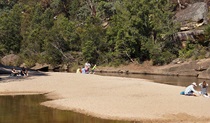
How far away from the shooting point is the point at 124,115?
16.9 metres

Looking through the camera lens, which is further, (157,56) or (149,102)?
(157,56)

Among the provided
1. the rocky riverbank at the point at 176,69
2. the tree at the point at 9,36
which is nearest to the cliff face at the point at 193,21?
the rocky riverbank at the point at 176,69

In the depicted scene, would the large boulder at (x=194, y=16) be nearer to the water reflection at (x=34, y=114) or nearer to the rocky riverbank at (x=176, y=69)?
the rocky riverbank at (x=176, y=69)

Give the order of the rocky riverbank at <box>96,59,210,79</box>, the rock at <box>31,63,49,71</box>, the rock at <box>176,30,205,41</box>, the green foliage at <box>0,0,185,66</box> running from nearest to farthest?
the rocky riverbank at <box>96,59,210,79</box>, the rock at <box>176,30,205,41</box>, the green foliage at <box>0,0,185,66</box>, the rock at <box>31,63,49,71</box>

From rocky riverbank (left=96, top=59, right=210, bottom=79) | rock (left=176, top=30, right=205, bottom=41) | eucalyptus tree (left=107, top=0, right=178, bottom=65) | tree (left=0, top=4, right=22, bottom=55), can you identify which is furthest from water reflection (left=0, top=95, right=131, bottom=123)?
tree (left=0, top=4, right=22, bottom=55)

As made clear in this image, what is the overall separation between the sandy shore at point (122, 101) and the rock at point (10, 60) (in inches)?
1724

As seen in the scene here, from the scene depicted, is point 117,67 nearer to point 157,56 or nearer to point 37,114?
point 157,56

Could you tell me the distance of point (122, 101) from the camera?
20.4 meters

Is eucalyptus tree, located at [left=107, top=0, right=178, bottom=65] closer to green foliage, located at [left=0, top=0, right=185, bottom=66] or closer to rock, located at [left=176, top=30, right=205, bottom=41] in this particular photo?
green foliage, located at [left=0, top=0, right=185, bottom=66]

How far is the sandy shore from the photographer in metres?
16.7

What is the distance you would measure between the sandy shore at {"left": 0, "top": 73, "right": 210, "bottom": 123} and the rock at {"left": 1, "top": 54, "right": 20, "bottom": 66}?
43797 millimetres

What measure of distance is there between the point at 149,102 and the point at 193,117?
393 cm

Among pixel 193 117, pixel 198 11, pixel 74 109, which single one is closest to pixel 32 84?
pixel 74 109

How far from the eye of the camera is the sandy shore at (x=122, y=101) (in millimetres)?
16742
